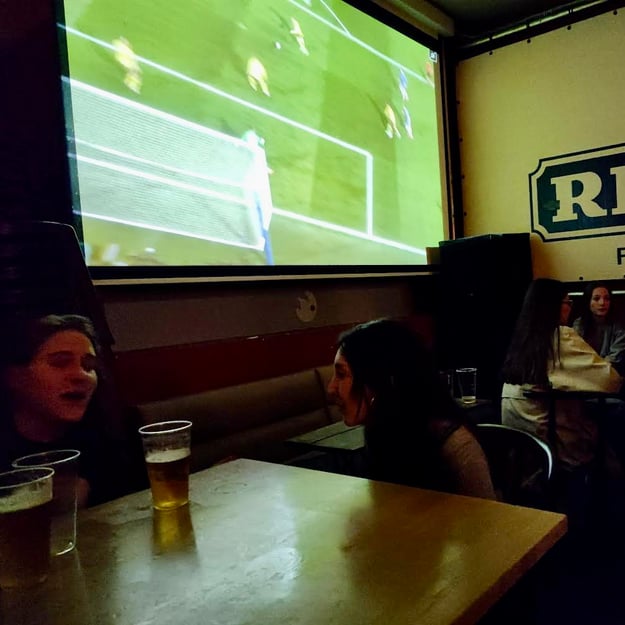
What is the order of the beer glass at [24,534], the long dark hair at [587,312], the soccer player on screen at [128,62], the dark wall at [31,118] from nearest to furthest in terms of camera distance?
1. the beer glass at [24,534]
2. the dark wall at [31,118]
3. the soccer player on screen at [128,62]
4. the long dark hair at [587,312]

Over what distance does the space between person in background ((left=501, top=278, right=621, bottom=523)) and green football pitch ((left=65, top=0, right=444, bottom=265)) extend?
4.11 ft

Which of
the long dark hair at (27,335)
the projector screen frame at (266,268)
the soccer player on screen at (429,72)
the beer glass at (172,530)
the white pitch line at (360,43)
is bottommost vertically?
the beer glass at (172,530)

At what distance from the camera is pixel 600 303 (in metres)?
4.29

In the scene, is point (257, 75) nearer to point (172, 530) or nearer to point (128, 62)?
point (128, 62)

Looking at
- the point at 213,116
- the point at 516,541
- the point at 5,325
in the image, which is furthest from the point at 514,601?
the point at 213,116

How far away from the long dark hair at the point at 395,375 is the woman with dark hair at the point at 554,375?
150 cm

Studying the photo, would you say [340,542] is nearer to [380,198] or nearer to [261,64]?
[261,64]

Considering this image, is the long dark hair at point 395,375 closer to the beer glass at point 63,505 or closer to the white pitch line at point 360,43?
the beer glass at point 63,505

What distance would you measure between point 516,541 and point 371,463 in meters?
0.63

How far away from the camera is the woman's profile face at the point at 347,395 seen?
1635 mm

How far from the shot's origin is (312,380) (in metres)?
3.43

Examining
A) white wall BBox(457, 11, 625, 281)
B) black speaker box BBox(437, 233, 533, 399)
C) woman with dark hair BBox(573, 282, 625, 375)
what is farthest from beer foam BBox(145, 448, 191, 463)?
white wall BBox(457, 11, 625, 281)

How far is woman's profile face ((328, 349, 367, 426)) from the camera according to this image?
1.63 metres

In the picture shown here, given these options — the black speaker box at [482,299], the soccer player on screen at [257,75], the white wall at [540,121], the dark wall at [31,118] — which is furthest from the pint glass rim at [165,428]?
the white wall at [540,121]
